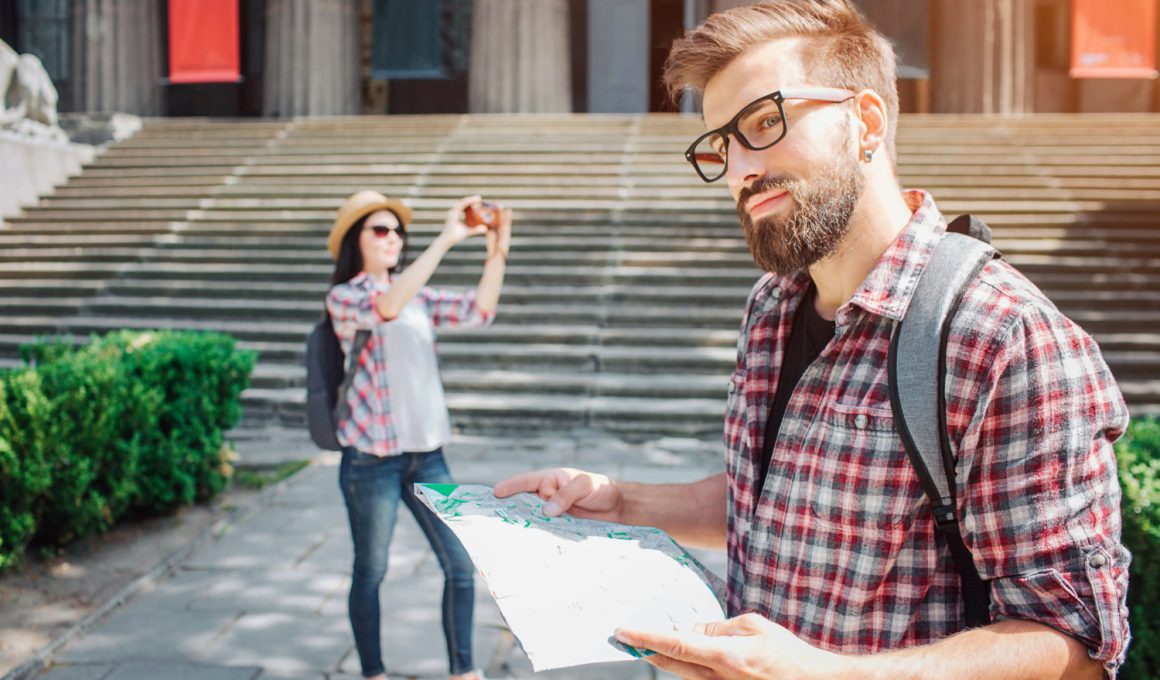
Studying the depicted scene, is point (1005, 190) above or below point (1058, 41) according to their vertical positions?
below

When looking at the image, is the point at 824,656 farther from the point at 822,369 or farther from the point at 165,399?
the point at 165,399

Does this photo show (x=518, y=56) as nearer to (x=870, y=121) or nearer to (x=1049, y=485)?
(x=870, y=121)

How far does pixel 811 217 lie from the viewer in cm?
135

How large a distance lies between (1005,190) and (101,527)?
1023 cm

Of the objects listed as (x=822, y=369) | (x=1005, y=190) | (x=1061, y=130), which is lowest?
(x=822, y=369)

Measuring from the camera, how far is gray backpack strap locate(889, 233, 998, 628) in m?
1.18

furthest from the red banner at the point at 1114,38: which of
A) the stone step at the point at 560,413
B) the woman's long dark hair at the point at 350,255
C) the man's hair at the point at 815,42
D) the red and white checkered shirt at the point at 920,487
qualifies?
the red and white checkered shirt at the point at 920,487

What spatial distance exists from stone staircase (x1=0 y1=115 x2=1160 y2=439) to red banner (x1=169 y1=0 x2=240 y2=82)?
374cm

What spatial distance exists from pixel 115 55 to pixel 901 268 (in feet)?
62.8

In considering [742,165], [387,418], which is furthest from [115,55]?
[742,165]

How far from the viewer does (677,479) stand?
6262mm

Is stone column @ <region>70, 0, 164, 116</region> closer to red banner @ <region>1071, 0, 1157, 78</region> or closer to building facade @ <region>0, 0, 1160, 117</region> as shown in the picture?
building facade @ <region>0, 0, 1160, 117</region>

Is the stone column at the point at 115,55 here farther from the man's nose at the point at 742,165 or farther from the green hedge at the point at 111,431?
the man's nose at the point at 742,165

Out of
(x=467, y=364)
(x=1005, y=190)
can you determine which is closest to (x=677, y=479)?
(x=467, y=364)
